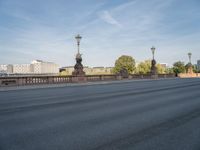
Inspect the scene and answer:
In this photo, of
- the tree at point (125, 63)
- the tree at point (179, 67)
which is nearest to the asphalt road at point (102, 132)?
the tree at point (179, 67)

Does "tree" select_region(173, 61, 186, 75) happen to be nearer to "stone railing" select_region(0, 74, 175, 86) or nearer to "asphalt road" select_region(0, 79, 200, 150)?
"stone railing" select_region(0, 74, 175, 86)

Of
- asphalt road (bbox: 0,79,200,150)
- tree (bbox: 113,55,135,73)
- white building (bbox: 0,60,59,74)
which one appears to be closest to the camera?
asphalt road (bbox: 0,79,200,150)

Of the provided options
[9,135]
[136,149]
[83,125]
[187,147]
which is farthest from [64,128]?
[187,147]

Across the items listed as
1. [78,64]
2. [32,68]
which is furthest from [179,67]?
[32,68]

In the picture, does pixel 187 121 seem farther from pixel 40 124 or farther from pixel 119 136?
pixel 40 124

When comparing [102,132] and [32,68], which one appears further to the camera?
[32,68]

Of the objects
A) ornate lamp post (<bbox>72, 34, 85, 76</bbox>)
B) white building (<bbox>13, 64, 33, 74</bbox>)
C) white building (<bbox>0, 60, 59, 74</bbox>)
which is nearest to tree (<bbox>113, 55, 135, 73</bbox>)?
ornate lamp post (<bbox>72, 34, 85, 76</bbox>)

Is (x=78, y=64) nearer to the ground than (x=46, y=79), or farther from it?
farther from it

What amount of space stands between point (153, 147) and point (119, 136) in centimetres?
100

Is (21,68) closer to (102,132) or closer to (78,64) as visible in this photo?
(78,64)

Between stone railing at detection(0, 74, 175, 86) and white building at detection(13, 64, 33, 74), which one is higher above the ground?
white building at detection(13, 64, 33, 74)

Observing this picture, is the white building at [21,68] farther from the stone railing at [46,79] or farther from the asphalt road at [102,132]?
the asphalt road at [102,132]

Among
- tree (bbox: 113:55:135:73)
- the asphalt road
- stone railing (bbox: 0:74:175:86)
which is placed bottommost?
the asphalt road

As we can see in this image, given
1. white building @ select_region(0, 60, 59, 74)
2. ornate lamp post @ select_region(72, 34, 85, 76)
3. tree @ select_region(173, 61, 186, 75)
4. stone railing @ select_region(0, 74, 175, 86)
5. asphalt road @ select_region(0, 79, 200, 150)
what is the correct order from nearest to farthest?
asphalt road @ select_region(0, 79, 200, 150), stone railing @ select_region(0, 74, 175, 86), ornate lamp post @ select_region(72, 34, 85, 76), tree @ select_region(173, 61, 186, 75), white building @ select_region(0, 60, 59, 74)
